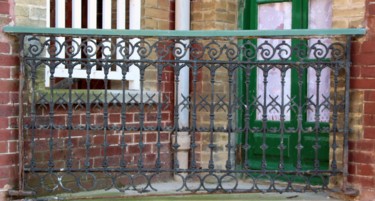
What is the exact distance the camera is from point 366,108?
5078 mm

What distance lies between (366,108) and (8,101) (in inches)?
126

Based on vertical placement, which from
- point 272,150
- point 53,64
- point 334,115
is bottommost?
point 272,150

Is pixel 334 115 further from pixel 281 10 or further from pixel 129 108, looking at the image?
pixel 129 108

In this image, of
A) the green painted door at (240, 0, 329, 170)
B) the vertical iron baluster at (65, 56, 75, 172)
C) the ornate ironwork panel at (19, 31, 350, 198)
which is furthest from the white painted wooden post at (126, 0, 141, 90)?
the green painted door at (240, 0, 329, 170)

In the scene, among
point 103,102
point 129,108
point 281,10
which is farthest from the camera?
point 281,10

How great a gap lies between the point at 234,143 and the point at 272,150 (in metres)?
0.45

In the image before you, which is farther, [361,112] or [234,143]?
[234,143]

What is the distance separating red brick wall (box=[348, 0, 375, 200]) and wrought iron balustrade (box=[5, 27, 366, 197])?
0.11 meters

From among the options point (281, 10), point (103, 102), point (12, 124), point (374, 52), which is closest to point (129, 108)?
point (103, 102)

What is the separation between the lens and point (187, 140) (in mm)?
6312

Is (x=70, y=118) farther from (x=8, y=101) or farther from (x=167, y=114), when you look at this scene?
(x=167, y=114)

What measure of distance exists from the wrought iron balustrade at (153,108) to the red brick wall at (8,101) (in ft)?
0.29

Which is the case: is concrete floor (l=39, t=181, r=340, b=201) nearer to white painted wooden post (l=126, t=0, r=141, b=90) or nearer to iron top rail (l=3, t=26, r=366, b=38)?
white painted wooden post (l=126, t=0, r=141, b=90)

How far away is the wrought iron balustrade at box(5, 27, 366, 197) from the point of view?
502 cm
